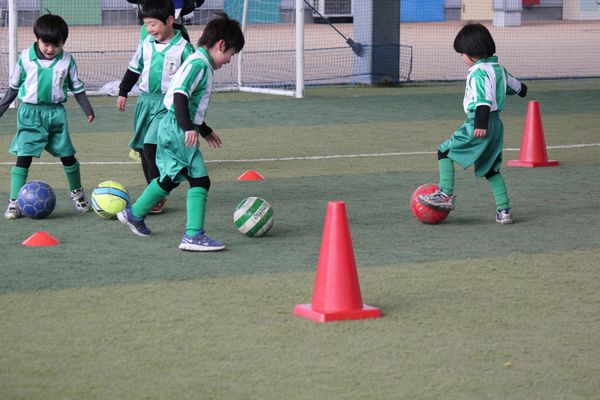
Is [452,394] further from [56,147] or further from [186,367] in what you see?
[56,147]

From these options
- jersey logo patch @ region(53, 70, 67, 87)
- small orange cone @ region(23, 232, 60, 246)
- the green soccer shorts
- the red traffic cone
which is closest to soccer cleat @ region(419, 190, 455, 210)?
small orange cone @ region(23, 232, 60, 246)

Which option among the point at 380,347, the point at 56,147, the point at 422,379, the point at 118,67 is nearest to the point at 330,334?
the point at 380,347

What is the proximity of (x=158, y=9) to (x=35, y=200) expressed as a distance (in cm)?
154

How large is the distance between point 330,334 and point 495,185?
3020mm

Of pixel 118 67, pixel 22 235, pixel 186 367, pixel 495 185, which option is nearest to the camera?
pixel 186 367

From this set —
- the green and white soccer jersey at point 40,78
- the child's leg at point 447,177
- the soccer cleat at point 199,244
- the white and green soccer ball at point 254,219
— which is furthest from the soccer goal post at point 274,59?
the soccer cleat at point 199,244

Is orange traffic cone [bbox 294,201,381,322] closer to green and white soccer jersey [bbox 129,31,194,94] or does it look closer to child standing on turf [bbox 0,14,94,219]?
green and white soccer jersey [bbox 129,31,194,94]

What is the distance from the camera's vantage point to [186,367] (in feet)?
14.6

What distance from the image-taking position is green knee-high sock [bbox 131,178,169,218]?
6.82 meters

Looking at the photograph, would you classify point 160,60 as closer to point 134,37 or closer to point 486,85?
point 486,85

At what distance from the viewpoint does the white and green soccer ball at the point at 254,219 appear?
694 cm

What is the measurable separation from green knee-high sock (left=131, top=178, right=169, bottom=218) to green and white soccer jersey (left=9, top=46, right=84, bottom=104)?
1333mm

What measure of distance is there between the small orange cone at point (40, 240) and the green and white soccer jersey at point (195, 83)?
1076 mm

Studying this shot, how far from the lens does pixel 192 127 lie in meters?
6.60
